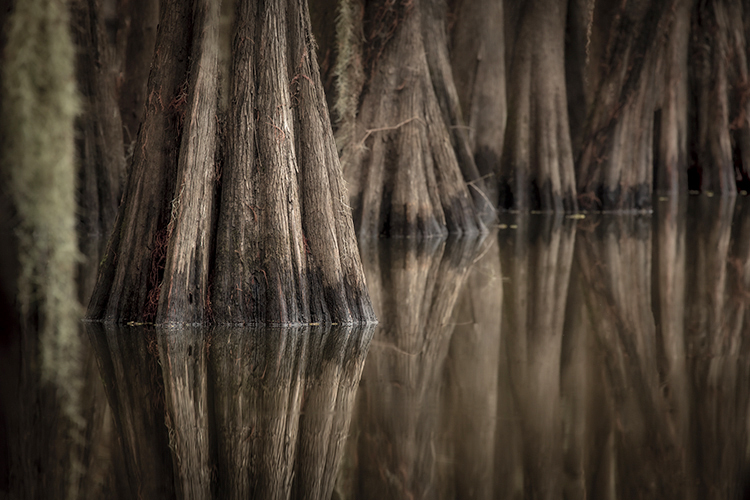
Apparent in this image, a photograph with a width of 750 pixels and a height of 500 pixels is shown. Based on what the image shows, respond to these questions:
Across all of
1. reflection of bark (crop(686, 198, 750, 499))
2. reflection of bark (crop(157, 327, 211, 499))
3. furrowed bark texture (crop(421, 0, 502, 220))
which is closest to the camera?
reflection of bark (crop(157, 327, 211, 499))

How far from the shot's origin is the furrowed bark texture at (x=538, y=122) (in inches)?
490

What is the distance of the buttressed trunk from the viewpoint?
443cm

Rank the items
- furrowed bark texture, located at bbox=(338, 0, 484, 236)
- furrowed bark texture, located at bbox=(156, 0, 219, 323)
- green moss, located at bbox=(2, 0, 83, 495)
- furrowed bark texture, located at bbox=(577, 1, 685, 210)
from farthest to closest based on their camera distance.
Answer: furrowed bark texture, located at bbox=(577, 1, 685, 210)
furrowed bark texture, located at bbox=(338, 0, 484, 236)
furrowed bark texture, located at bbox=(156, 0, 219, 323)
green moss, located at bbox=(2, 0, 83, 495)

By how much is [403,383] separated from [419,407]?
36 centimetres

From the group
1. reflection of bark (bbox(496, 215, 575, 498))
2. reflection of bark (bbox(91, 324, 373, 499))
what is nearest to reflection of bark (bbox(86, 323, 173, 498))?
reflection of bark (bbox(91, 324, 373, 499))

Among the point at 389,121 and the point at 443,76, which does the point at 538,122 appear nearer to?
the point at 443,76

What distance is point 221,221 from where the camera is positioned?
4.48 meters

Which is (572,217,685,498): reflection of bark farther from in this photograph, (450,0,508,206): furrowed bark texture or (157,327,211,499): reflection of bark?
(450,0,508,206): furrowed bark texture

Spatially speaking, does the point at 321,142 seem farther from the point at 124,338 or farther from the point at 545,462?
the point at 545,462

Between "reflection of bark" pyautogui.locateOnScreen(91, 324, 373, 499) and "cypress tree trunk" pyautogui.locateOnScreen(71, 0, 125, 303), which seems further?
"cypress tree trunk" pyautogui.locateOnScreen(71, 0, 125, 303)

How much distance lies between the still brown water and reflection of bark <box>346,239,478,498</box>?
0.01m

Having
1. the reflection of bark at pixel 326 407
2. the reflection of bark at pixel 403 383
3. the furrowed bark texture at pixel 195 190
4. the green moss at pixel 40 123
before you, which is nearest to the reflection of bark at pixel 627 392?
the reflection of bark at pixel 403 383

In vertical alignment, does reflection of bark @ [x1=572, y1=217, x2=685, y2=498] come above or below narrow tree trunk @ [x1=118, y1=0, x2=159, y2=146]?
below

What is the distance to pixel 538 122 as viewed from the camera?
12484mm
